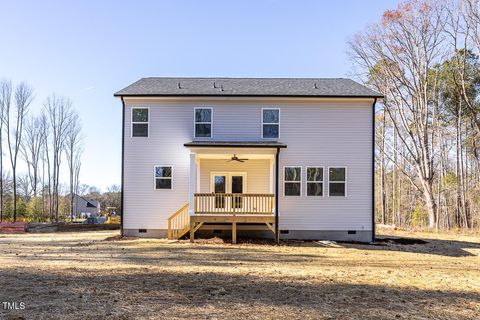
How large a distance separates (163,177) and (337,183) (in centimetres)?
714

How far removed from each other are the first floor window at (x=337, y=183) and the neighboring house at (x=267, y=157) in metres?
0.04

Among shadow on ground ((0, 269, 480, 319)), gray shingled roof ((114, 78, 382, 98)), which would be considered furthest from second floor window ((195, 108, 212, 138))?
shadow on ground ((0, 269, 480, 319))

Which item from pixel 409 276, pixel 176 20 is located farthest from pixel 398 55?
pixel 409 276

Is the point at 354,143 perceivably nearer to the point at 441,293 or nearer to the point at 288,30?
the point at 288,30

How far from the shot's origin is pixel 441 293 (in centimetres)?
680

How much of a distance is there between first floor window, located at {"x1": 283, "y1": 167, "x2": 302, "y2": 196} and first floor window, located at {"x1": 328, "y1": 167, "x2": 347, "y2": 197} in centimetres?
123

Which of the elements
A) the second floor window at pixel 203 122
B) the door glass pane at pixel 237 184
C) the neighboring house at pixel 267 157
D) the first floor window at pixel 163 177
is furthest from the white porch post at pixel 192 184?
the door glass pane at pixel 237 184

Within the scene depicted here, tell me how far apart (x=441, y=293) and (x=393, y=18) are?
23.2 metres

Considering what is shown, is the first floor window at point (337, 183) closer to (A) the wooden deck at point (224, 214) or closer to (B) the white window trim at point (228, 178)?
(A) the wooden deck at point (224, 214)

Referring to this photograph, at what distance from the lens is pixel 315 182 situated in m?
15.9

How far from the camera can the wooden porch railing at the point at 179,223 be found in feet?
50.1

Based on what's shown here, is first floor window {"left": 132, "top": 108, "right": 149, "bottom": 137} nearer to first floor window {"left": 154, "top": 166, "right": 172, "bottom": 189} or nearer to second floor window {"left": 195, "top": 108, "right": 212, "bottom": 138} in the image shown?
first floor window {"left": 154, "top": 166, "right": 172, "bottom": 189}

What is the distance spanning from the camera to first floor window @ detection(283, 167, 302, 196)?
1585 cm

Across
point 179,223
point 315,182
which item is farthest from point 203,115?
point 315,182
